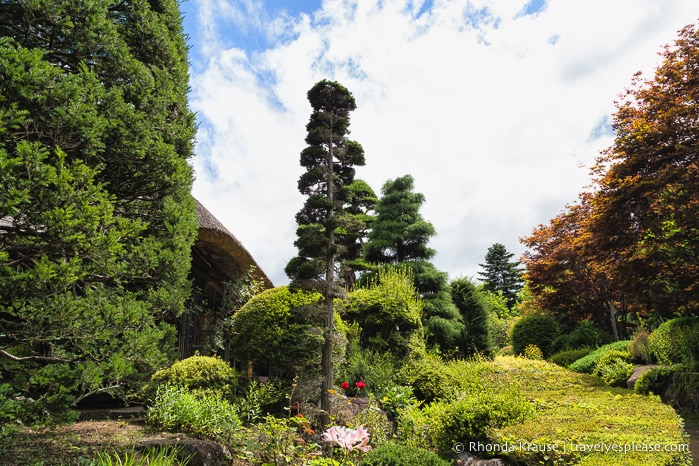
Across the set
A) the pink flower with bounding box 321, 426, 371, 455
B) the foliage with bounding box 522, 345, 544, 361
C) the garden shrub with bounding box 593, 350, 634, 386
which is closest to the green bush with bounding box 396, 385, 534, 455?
the pink flower with bounding box 321, 426, 371, 455

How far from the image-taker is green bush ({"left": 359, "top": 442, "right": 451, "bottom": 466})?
4.27 m

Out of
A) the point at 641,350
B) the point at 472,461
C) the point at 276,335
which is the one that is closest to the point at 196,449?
the point at 276,335

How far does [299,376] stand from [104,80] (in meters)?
5.44

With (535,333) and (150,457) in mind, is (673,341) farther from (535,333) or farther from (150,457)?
(150,457)

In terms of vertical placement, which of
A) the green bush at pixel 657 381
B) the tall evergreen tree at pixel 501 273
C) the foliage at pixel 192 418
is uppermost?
the tall evergreen tree at pixel 501 273

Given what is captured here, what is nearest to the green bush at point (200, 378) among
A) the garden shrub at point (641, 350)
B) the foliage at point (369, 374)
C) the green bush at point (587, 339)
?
the foliage at point (369, 374)

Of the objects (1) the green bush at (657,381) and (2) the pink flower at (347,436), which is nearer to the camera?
(2) the pink flower at (347,436)

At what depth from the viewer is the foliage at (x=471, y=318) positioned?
15609 millimetres

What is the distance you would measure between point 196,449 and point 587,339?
52.6 feet

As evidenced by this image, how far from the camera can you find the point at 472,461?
16.8ft

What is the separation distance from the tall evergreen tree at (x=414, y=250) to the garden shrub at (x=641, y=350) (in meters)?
5.27

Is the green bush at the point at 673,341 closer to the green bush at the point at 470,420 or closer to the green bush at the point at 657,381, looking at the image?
the green bush at the point at 657,381

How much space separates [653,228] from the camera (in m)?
9.87

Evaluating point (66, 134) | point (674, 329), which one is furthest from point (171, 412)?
point (674, 329)
